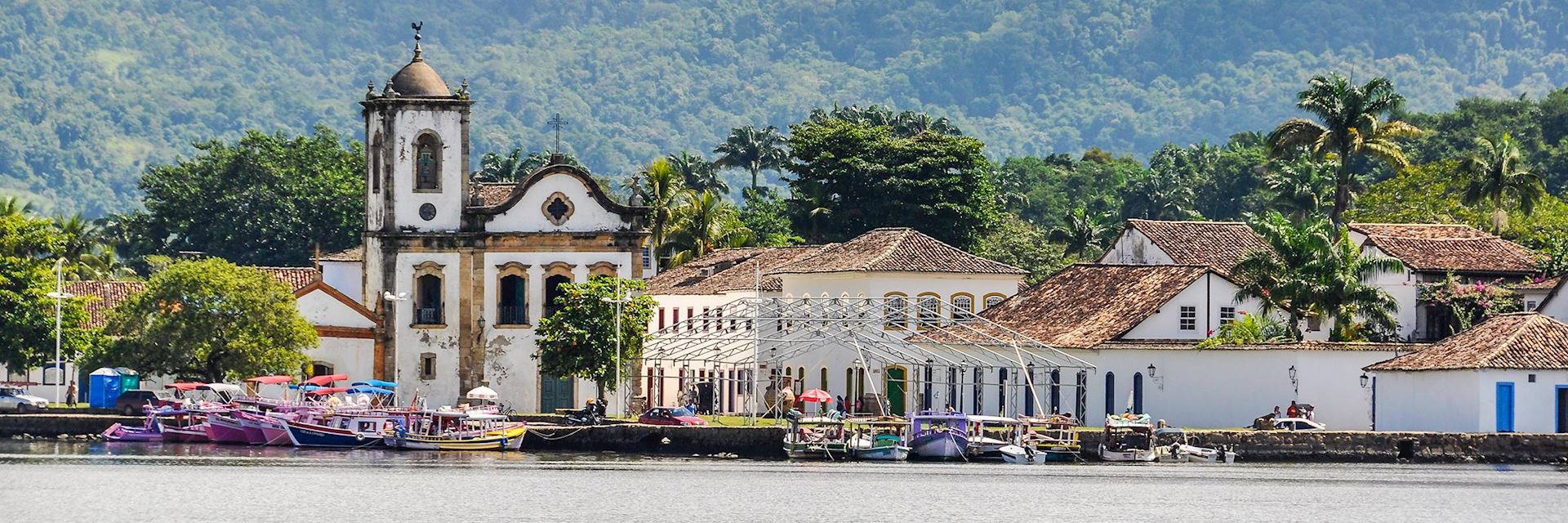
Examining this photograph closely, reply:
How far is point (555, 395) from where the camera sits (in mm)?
89312

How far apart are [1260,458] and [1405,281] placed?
15623 mm

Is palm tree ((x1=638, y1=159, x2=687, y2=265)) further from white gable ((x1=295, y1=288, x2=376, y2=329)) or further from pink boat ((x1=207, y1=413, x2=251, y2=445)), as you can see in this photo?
pink boat ((x1=207, y1=413, x2=251, y2=445))

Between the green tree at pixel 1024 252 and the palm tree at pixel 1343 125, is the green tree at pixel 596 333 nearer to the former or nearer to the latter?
the palm tree at pixel 1343 125

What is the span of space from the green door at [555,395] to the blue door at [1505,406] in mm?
31613

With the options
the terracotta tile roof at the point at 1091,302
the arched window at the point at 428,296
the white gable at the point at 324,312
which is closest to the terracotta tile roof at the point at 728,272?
the terracotta tile roof at the point at 1091,302

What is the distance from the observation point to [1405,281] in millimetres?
84375

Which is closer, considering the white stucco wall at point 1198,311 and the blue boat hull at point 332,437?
the white stucco wall at point 1198,311

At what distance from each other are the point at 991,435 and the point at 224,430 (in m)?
24.2

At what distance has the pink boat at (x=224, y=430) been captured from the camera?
81.7m

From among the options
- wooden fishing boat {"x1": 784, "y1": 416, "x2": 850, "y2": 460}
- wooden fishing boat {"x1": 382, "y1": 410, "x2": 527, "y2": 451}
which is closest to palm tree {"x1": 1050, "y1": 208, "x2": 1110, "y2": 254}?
wooden fishing boat {"x1": 382, "y1": 410, "x2": 527, "y2": 451}

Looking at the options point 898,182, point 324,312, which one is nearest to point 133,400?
point 324,312

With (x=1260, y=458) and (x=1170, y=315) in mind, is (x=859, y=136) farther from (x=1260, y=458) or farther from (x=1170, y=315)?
(x=1260, y=458)

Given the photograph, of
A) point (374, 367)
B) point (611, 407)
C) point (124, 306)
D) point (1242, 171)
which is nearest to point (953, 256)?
point (611, 407)

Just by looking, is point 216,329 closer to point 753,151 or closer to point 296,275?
point 296,275
